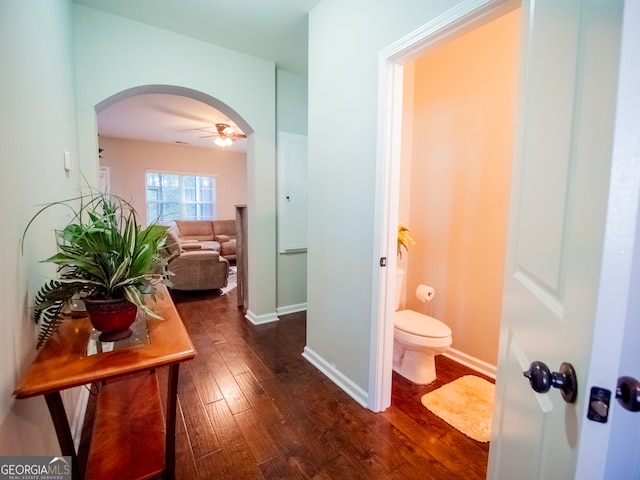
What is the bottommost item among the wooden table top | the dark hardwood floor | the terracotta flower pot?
the dark hardwood floor

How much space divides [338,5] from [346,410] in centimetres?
255

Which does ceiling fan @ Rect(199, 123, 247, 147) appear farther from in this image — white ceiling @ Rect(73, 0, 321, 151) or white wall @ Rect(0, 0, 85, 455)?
white wall @ Rect(0, 0, 85, 455)

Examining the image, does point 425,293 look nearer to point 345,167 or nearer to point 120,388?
point 345,167

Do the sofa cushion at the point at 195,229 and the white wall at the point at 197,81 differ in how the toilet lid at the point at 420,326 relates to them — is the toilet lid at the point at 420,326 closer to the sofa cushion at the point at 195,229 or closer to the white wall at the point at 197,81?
the white wall at the point at 197,81

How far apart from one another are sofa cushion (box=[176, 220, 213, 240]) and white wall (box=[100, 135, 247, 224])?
71cm

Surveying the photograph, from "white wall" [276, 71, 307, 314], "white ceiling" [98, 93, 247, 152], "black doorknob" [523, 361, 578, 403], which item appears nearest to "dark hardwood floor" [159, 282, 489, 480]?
"white wall" [276, 71, 307, 314]

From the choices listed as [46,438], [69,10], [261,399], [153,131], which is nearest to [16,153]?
A: [46,438]

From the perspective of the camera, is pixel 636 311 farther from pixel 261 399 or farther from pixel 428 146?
pixel 428 146

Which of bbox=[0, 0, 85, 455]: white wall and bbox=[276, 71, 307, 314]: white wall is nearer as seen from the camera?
bbox=[0, 0, 85, 455]: white wall

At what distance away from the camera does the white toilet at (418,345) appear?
74.7 inches

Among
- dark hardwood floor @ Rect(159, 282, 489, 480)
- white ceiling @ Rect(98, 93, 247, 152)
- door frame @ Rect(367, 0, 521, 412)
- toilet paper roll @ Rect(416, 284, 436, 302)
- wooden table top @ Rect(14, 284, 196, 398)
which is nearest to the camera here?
wooden table top @ Rect(14, 284, 196, 398)

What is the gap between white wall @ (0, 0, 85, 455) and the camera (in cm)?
79

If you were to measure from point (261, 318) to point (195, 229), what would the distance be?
4441 millimetres

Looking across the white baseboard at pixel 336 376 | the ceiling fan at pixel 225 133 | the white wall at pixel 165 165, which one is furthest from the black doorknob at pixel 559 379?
the white wall at pixel 165 165
